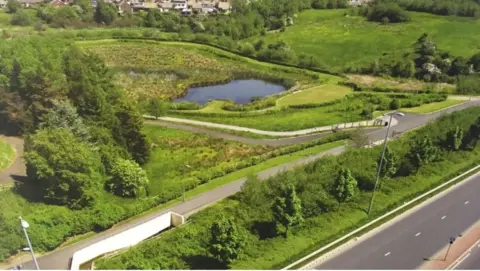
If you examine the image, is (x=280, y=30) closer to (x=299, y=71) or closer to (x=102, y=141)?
(x=299, y=71)

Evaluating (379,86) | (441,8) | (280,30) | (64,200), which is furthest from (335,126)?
(441,8)

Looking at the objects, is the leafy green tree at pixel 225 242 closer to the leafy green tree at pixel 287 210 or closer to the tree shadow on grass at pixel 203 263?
the tree shadow on grass at pixel 203 263

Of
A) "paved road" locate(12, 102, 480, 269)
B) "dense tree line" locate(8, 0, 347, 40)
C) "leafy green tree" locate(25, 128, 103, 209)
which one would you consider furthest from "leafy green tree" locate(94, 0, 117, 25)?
"leafy green tree" locate(25, 128, 103, 209)

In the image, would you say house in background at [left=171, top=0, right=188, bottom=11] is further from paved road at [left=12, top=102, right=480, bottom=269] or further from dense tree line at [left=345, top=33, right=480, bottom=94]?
paved road at [left=12, top=102, right=480, bottom=269]

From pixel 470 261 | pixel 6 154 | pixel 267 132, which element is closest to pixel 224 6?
pixel 267 132

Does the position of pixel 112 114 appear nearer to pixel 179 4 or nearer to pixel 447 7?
pixel 179 4

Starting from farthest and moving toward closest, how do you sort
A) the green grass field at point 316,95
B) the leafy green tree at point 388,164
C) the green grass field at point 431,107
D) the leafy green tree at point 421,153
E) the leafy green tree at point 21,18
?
the leafy green tree at point 21,18 → the green grass field at point 316,95 → the green grass field at point 431,107 → the leafy green tree at point 421,153 → the leafy green tree at point 388,164

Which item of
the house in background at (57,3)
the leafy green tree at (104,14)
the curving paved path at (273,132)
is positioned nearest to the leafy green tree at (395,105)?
the curving paved path at (273,132)
